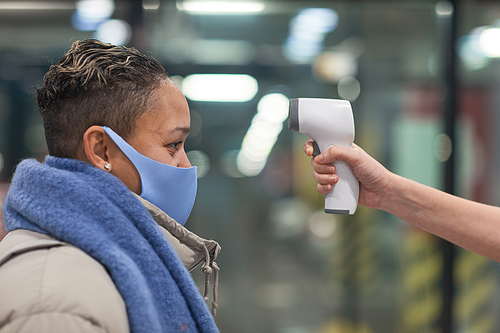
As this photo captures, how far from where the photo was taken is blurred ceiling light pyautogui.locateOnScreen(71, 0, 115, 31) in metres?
2.78

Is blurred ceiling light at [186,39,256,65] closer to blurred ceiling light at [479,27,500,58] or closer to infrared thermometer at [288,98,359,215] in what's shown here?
infrared thermometer at [288,98,359,215]

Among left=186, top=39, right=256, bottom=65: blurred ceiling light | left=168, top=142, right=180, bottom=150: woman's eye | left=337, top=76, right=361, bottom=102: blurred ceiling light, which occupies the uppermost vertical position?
left=186, top=39, right=256, bottom=65: blurred ceiling light

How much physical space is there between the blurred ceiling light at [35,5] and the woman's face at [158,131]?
7.82 feet

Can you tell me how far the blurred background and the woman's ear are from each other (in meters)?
1.99

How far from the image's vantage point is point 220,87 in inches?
114

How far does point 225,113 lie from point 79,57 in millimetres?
2058

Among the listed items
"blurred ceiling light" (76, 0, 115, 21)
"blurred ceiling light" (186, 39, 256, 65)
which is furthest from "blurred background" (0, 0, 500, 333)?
"blurred ceiling light" (76, 0, 115, 21)

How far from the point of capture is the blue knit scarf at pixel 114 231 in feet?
2.37

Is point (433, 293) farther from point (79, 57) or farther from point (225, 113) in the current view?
point (79, 57)

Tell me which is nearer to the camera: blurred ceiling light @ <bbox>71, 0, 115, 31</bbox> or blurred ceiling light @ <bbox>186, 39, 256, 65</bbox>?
blurred ceiling light @ <bbox>71, 0, 115, 31</bbox>

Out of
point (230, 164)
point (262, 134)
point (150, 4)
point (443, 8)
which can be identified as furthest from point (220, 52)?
point (443, 8)

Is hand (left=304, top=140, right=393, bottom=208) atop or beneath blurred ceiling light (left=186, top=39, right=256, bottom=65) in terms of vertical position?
beneath

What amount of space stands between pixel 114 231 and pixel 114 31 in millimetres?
2447

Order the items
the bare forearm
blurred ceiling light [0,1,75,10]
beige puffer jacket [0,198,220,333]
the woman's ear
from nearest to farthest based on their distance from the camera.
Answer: beige puffer jacket [0,198,220,333]
the woman's ear
the bare forearm
blurred ceiling light [0,1,75,10]
